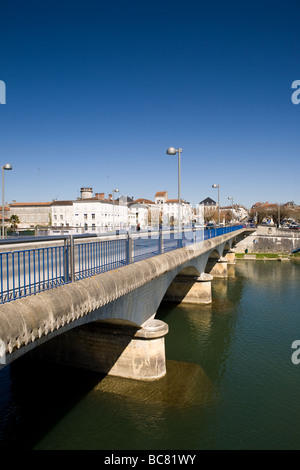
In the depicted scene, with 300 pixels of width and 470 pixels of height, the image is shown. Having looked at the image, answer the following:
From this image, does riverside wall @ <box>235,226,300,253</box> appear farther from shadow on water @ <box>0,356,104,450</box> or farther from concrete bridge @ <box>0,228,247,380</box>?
shadow on water @ <box>0,356,104,450</box>

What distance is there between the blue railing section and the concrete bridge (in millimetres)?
257

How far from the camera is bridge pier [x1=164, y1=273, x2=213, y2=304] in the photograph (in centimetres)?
2444

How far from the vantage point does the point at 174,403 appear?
35.4ft

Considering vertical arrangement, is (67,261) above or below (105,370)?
above

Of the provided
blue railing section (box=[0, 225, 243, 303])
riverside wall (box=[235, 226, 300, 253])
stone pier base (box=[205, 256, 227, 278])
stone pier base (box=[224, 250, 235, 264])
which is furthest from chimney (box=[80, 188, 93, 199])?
blue railing section (box=[0, 225, 243, 303])

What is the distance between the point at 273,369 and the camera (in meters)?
13.6

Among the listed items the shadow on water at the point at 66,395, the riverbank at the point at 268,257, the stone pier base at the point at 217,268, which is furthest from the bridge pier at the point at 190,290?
the riverbank at the point at 268,257

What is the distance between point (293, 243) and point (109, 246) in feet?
198

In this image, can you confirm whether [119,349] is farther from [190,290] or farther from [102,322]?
[190,290]

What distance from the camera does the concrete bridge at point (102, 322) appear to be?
457 cm

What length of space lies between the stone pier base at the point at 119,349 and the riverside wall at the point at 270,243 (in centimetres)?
5392

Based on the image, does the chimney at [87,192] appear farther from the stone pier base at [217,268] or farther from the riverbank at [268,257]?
the stone pier base at [217,268]
